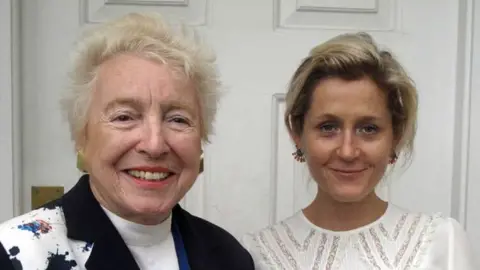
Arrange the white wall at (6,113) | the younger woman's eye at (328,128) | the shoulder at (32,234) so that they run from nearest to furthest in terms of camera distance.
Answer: the shoulder at (32,234) → the younger woman's eye at (328,128) → the white wall at (6,113)

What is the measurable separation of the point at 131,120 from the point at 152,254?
251 mm

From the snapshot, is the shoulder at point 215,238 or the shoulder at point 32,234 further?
the shoulder at point 215,238

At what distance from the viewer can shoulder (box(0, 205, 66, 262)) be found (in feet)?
2.49

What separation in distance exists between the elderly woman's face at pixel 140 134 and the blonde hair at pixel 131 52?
0.6 inches

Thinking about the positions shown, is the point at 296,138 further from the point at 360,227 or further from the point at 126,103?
the point at 126,103

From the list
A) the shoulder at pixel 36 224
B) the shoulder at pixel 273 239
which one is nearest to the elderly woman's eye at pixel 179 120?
the shoulder at pixel 36 224

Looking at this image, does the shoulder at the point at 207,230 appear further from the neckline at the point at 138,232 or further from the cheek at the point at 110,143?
the cheek at the point at 110,143

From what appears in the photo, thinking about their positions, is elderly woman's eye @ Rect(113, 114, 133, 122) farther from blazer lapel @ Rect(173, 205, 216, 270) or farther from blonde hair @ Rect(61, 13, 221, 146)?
blazer lapel @ Rect(173, 205, 216, 270)

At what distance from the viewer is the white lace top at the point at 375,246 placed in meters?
1.00

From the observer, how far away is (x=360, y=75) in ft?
3.18

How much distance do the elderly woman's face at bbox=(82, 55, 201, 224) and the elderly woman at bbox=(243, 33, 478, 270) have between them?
275 millimetres

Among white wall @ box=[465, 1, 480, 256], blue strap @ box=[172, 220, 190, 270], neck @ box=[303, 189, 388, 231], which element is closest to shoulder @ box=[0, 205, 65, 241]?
blue strap @ box=[172, 220, 190, 270]

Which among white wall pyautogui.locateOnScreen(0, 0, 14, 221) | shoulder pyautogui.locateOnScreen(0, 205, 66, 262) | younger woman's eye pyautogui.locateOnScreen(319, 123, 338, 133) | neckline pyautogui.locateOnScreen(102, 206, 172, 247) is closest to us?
shoulder pyautogui.locateOnScreen(0, 205, 66, 262)

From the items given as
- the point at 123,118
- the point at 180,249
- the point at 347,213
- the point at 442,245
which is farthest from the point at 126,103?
the point at 442,245
